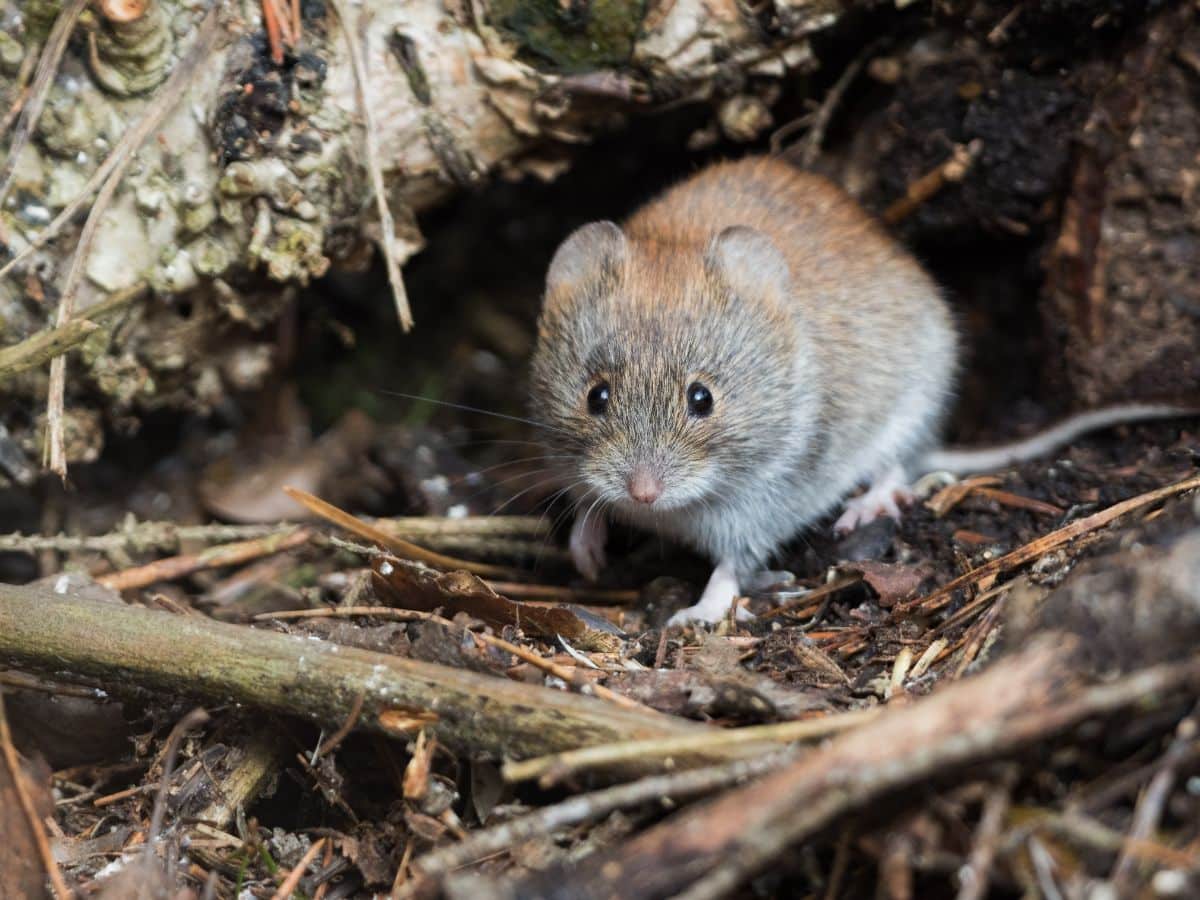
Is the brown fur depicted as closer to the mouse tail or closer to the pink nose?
the pink nose

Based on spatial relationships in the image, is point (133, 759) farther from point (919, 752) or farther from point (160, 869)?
point (919, 752)

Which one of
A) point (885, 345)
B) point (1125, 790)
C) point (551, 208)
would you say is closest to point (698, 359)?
point (885, 345)

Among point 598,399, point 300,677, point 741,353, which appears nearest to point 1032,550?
point 741,353

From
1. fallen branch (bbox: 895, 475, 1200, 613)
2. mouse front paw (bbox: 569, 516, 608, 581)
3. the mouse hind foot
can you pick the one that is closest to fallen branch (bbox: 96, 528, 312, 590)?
mouse front paw (bbox: 569, 516, 608, 581)

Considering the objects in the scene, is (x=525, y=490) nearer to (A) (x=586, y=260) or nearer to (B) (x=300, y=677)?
(A) (x=586, y=260)

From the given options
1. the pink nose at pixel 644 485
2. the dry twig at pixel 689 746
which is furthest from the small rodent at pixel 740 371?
the dry twig at pixel 689 746

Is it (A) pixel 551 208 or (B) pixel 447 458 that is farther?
(A) pixel 551 208
